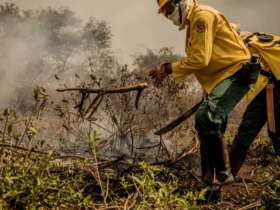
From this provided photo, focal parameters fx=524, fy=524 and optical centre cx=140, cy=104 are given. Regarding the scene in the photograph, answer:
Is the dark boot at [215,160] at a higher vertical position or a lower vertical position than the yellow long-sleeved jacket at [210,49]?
lower

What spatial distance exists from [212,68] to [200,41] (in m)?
0.27

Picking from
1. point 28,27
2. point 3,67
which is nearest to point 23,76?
point 3,67

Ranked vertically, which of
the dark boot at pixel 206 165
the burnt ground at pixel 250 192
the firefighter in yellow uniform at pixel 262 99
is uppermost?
the firefighter in yellow uniform at pixel 262 99

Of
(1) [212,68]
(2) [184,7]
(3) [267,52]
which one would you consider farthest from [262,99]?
(2) [184,7]

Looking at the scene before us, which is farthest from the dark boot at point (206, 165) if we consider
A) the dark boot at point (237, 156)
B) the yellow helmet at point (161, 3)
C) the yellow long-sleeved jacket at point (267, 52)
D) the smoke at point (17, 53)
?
the smoke at point (17, 53)

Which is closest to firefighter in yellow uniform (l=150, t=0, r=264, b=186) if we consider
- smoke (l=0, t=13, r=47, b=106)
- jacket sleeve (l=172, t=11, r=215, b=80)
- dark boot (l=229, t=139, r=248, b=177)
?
jacket sleeve (l=172, t=11, r=215, b=80)

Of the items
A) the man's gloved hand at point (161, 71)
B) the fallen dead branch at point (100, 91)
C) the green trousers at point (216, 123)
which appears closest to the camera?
the fallen dead branch at point (100, 91)

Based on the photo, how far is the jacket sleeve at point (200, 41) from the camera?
369cm

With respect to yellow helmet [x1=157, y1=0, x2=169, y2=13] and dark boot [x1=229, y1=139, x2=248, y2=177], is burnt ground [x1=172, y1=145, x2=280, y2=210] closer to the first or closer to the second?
dark boot [x1=229, y1=139, x2=248, y2=177]

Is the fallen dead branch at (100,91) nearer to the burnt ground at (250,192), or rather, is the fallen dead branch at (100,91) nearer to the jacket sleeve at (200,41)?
the jacket sleeve at (200,41)

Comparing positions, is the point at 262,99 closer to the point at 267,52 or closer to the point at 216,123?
the point at 267,52

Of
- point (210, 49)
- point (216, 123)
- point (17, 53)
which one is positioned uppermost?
point (17, 53)

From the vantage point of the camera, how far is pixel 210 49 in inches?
146

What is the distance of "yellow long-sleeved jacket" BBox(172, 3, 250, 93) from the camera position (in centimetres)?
370
